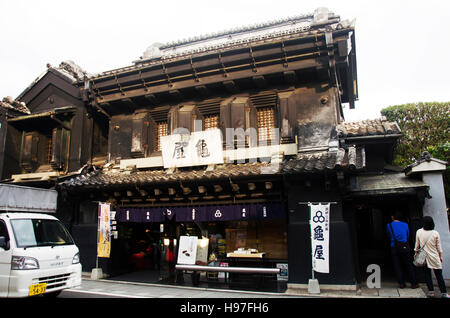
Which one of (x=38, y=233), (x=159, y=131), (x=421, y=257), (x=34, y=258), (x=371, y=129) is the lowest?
(x=421, y=257)

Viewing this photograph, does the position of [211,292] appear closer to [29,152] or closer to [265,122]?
[265,122]

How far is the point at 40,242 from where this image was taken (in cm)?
884

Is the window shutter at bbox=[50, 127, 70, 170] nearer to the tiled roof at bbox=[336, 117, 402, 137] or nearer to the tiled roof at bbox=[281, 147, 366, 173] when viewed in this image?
the tiled roof at bbox=[281, 147, 366, 173]

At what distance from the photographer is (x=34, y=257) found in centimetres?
822

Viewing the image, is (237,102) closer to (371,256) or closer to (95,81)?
(95,81)

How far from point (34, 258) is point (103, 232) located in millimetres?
5566

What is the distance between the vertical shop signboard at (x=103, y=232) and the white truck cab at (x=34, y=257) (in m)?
3.76

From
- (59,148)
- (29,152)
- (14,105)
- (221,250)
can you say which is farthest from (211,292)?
(14,105)

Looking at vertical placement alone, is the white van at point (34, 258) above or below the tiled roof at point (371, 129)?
below

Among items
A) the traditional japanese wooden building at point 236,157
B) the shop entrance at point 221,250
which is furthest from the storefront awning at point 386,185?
the shop entrance at point 221,250

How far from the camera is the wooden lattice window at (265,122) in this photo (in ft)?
45.4

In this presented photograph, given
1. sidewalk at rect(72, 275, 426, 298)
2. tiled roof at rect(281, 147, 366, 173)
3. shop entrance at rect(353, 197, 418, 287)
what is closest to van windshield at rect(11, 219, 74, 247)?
sidewalk at rect(72, 275, 426, 298)

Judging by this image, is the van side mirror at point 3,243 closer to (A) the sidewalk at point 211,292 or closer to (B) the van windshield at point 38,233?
(B) the van windshield at point 38,233
